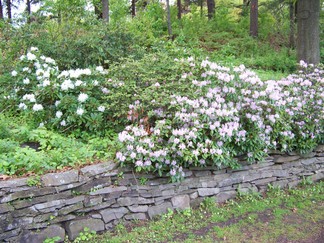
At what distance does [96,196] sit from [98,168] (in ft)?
0.93

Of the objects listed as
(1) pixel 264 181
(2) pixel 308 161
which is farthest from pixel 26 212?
(2) pixel 308 161

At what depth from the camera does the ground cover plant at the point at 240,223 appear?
3500mm

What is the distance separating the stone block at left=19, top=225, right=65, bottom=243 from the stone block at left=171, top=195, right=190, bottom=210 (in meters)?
1.26

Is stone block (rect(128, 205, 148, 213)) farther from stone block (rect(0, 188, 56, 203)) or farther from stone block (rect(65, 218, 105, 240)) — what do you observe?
stone block (rect(0, 188, 56, 203))

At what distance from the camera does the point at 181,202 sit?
3.96 meters

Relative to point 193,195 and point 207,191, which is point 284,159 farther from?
point 193,195

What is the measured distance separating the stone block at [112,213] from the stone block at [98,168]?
1.36ft

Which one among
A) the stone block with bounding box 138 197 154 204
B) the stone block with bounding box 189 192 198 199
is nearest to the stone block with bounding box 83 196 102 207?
the stone block with bounding box 138 197 154 204

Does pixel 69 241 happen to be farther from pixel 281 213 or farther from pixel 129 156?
pixel 281 213

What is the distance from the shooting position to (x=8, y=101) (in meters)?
4.97

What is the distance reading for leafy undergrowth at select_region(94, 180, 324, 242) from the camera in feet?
11.5

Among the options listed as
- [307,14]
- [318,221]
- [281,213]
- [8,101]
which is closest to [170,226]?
[281,213]

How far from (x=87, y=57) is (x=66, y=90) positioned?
4.09ft

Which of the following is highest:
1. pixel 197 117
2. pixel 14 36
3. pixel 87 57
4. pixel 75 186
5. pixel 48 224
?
pixel 14 36
